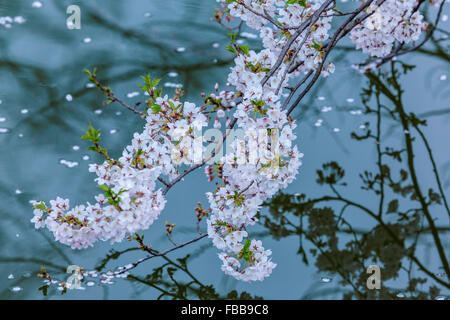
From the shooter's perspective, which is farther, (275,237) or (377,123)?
(377,123)

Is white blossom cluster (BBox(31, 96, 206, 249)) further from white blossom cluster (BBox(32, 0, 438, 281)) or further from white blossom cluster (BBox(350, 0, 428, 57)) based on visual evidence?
white blossom cluster (BBox(350, 0, 428, 57))

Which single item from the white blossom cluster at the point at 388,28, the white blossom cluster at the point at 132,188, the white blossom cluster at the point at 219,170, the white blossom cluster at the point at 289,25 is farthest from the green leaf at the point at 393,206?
the white blossom cluster at the point at 132,188

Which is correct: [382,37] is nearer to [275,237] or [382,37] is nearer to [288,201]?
[288,201]

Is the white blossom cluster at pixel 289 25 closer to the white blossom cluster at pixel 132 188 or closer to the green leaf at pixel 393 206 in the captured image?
the white blossom cluster at pixel 132 188

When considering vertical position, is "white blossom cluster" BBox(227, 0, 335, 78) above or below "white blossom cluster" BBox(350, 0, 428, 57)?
below

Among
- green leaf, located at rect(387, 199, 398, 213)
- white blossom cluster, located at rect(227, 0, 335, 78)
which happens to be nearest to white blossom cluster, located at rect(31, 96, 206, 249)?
white blossom cluster, located at rect(227, 0, 335, 78)

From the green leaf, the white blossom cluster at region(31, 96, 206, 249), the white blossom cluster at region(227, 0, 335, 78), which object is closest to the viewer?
the white blossom cluster at region(31, 96, 206, 249)

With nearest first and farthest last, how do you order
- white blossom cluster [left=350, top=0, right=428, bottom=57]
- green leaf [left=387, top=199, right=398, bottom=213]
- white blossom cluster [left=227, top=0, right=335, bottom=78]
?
1. white blossom cluster [left=227, top=0, right=335, bottom=78]
2. white blossom cluster [left=350, top=0, right=428, bottom=57]
3. green leaf [left=387, top=199, right=398, bottom=213]

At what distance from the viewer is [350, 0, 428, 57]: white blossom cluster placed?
1750mm

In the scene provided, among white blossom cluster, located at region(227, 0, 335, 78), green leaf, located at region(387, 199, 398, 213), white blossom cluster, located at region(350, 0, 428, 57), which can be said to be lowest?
green leaf, located at region(387, 199, 398, 213)
